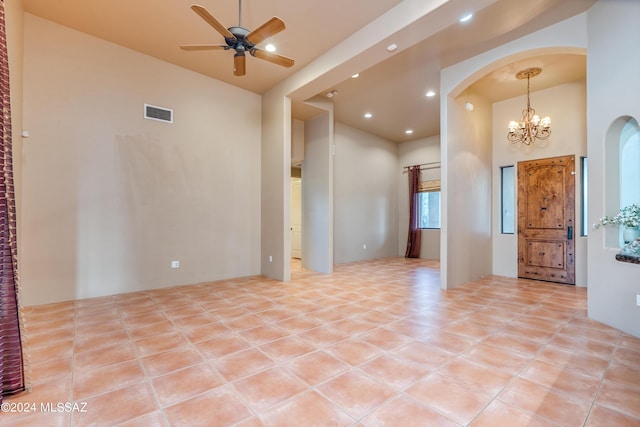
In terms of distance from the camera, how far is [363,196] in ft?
26.3

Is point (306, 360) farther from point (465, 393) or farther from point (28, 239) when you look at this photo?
point (28, 239)

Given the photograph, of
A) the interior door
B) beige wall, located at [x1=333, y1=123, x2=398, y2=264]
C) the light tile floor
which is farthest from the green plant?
the interior door

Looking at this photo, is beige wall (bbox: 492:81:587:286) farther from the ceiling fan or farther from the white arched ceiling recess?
the ceiling fan

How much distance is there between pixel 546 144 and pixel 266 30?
214 inches

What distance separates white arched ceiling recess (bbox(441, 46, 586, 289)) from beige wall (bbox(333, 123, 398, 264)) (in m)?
3.02

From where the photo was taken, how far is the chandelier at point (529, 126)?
4914 millimetres

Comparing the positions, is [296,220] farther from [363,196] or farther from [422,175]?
[422,175]

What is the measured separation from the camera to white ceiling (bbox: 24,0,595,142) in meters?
3.40

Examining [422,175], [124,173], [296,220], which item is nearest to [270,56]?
[124,173]

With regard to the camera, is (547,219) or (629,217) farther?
(547,219)

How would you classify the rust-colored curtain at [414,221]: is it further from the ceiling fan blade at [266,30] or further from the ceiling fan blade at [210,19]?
the ceiling fan blade at [210,19]

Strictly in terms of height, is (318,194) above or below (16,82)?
below

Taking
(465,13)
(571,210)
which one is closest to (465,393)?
(465,13)

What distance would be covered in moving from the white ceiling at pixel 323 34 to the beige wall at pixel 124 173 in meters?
0.40
